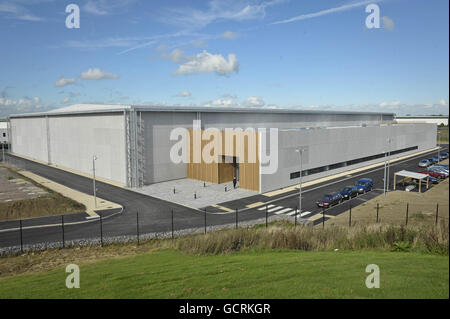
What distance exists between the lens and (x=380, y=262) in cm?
1525

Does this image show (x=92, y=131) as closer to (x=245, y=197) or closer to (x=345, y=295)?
(x=245, y=197)

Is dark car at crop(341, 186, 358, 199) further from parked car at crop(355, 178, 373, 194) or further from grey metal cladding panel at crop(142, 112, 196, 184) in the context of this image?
grey metal cladding panel at crop(142, 112, 196, 184)

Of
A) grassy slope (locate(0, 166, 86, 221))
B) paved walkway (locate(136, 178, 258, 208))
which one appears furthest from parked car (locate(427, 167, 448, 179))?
grassy slope (locate(0, 166, 86, 221))

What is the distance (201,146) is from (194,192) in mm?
9051

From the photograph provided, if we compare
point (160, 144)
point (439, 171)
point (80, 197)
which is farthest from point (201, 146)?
point (439, 171)

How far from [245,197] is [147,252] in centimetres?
1799

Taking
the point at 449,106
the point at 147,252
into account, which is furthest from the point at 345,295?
the point at 147,252

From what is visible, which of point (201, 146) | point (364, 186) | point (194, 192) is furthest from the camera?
point (201, 146)

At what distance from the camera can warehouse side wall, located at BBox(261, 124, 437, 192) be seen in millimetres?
42562

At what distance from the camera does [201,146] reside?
157ft

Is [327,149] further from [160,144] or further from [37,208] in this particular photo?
[37,208]

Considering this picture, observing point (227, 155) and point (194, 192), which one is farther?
point (227, 155)

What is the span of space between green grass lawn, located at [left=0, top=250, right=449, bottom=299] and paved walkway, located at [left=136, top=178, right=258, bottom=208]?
17786mm

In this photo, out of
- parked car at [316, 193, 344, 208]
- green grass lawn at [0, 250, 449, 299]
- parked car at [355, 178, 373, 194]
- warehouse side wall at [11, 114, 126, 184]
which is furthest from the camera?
warehouse side wall at [11, 114, 126, 184]
